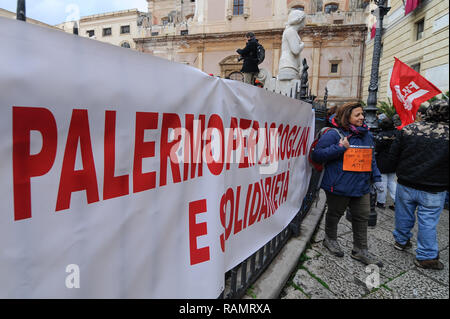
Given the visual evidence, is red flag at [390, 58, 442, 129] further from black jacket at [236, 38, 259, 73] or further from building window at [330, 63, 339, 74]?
building window at [330, 63, 339, 74]

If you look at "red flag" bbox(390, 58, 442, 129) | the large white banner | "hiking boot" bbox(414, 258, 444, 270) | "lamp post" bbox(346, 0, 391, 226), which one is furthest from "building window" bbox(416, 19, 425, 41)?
the large white banner

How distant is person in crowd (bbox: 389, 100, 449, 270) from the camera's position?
272 centimetres

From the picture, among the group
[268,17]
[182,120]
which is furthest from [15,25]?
[268,17]

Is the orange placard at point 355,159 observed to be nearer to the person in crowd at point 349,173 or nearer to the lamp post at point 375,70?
the person in crowd at point 349,173

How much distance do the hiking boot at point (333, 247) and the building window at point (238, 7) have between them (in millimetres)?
26264

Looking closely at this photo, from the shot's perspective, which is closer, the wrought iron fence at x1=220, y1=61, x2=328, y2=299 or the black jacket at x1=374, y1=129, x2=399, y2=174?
the wrought iron fence at x1=220, y1=61, x2=328, y2=299

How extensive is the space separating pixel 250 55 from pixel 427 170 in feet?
16.8

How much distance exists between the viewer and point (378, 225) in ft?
13.3

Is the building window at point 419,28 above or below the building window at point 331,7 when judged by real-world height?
below

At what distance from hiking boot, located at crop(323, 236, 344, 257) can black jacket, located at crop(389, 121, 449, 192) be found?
39.4 inches

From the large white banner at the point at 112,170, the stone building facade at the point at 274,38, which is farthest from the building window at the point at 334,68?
the large white banner at the point at 112,170

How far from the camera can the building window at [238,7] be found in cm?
2497

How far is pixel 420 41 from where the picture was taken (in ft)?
42.9

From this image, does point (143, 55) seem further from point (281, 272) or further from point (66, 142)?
point (281, 272)
